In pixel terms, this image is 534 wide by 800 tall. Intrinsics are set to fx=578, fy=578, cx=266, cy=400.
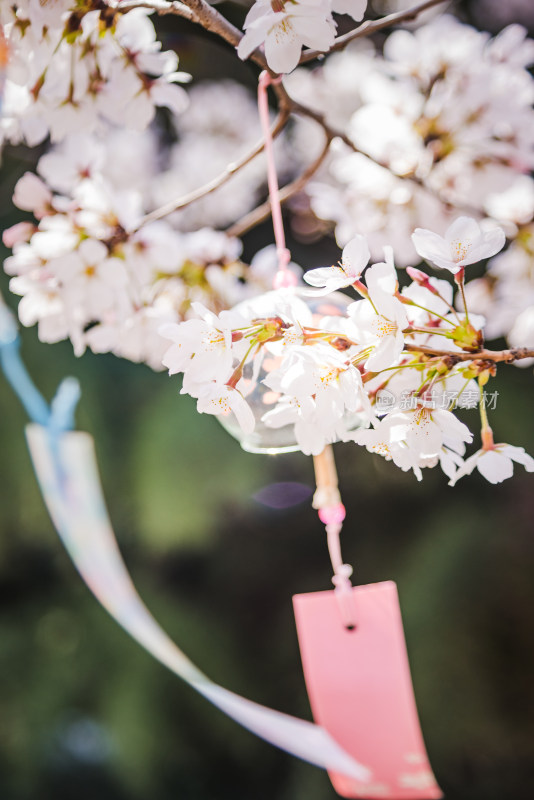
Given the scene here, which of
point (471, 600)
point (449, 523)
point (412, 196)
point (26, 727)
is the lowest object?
point (26, 727)

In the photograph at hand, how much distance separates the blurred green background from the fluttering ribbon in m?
0.03

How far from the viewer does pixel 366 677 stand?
0.43m

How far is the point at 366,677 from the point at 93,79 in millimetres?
506

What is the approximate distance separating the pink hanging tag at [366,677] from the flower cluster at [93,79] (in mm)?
403

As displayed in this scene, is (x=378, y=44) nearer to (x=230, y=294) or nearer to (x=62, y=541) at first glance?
(x=230, y=294)

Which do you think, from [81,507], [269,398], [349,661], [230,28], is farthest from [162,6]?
[81,507]

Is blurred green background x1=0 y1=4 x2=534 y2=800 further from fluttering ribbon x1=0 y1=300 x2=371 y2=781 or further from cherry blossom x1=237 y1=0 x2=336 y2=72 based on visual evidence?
cherry blossom x1=237 y1=0 x2=336 y2=72

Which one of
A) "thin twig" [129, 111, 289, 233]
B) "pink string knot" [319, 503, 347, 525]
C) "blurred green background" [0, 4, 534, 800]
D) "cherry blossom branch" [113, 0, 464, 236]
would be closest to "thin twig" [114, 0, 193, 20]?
"cherry blossom branch" [113, 0, 464, 236]

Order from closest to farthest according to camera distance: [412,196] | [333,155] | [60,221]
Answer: [60,221] < [412,196] < [333,155]

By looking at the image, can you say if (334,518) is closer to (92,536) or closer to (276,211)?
(276,211)

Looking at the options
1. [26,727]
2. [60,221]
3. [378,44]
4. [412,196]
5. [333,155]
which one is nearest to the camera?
[60,221]

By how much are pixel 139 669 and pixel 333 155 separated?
104cm

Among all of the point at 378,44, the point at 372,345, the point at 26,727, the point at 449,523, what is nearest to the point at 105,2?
the point at 372,345

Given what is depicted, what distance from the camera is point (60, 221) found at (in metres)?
0.51
